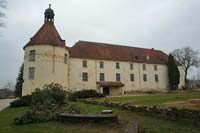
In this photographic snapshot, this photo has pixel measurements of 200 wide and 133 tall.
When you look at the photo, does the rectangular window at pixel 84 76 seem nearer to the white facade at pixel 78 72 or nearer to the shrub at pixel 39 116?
the white facade at pixel 78 72

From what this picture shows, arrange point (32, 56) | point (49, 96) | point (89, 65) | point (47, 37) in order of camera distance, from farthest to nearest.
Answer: point (89, 65) → point (47, 37) → point (32, 56) → point (49, 96)

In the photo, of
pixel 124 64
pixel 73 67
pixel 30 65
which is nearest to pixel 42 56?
pixel 30 65

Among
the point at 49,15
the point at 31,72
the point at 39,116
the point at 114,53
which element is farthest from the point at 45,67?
the point at 39,116

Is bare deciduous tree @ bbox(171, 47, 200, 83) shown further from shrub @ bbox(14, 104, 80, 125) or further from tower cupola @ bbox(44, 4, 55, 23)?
shrub @ bbox(14, 104, 80, 125)

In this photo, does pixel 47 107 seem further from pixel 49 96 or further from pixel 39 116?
pixel 49 96

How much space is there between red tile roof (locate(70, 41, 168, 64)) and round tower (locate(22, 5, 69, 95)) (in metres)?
5.38

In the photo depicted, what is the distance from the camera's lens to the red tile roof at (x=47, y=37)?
32531mm

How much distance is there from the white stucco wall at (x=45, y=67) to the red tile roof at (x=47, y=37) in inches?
23.0

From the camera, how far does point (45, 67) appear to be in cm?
3169

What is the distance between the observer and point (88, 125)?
10.0 meters

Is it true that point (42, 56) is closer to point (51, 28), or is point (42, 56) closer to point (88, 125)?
point (51, 28)

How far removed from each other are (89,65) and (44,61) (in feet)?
31.0

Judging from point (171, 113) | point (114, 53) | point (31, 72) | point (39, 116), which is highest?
point (114, 53)

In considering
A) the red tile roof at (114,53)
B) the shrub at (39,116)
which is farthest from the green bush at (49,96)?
the red tile roof at (114,53)
